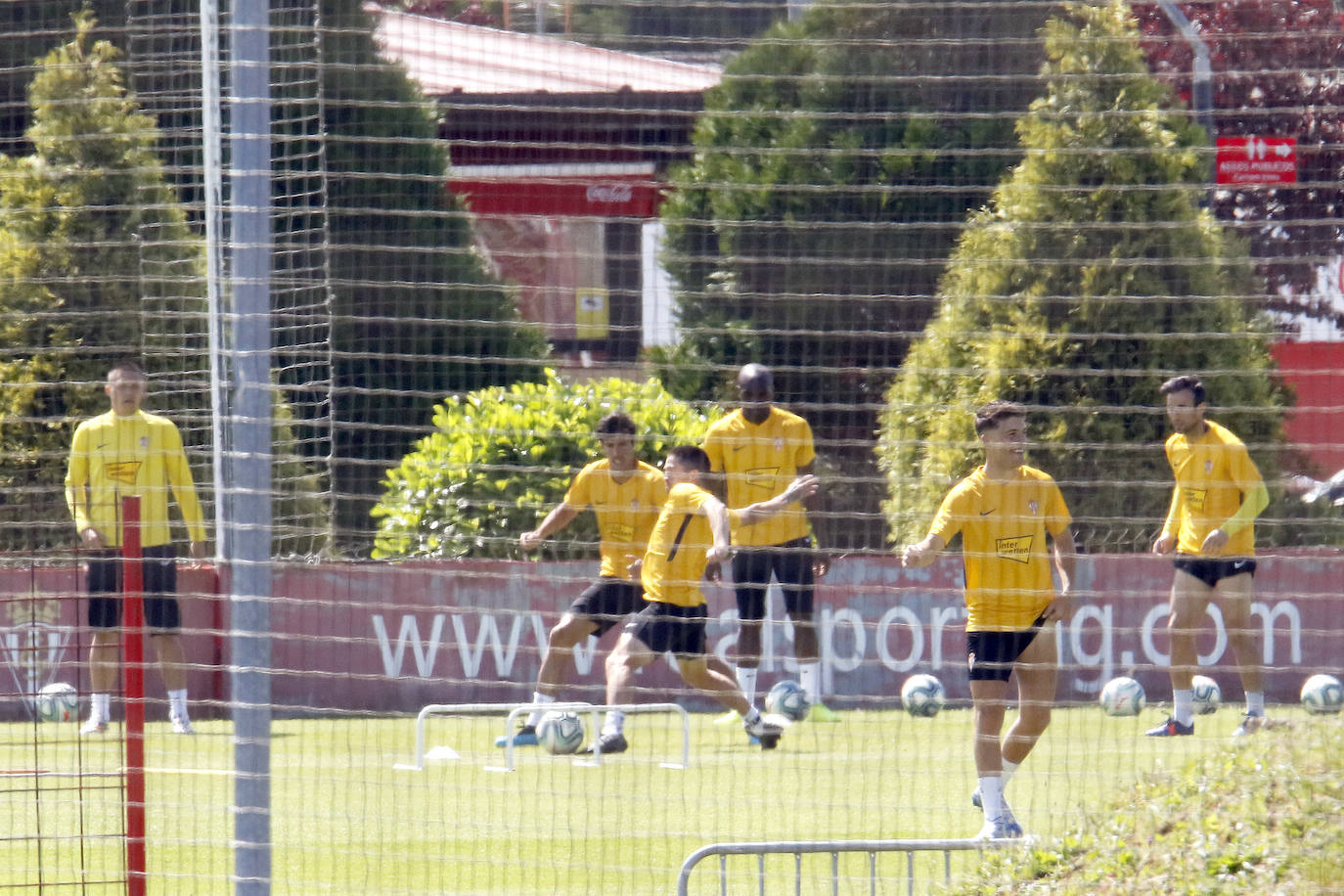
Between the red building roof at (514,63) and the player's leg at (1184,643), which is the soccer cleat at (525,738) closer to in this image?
the player's leg at (1184,643)

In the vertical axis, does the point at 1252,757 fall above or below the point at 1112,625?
above

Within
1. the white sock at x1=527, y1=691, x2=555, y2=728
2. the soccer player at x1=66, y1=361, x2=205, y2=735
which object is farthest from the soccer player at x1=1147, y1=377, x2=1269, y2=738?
the soccer player at x1=66, y1=361, x2=205, y2=735

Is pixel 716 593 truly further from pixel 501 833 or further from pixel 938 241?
pixel 501 833

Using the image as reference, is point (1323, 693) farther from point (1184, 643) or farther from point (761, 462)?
point (761, 462)

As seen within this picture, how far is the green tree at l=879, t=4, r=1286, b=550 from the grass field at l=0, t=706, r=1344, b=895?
1327 mm

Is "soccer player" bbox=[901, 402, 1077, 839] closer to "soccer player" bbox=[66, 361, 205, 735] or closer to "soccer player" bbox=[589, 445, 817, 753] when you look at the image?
"soccer player" bbox=[589, 445, 817, 753]

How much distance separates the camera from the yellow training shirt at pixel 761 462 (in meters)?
10.1

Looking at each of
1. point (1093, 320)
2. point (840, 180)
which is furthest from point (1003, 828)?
point (840, 180)

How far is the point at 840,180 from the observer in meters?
13.0

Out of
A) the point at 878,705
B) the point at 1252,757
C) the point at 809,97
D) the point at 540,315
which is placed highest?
the point at 809,97

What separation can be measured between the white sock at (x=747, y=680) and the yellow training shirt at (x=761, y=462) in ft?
2.22

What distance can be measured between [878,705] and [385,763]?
3224mm

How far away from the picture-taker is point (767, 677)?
37.6 feet

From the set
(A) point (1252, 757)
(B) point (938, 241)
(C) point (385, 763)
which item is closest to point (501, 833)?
(C) point (385, 763)
